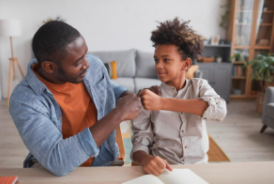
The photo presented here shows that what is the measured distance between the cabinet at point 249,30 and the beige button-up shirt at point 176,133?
3.61 metres

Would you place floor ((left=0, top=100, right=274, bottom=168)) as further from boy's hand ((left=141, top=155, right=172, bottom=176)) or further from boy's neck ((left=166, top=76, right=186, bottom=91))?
boy's hand ((left=141, top=155, right=172, bottom=176))

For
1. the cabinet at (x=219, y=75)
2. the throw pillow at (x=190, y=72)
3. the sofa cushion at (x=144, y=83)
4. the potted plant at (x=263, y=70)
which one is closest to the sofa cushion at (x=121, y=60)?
the sofa cushion at (x=144, y=83)

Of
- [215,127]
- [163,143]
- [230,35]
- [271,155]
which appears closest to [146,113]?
[163,143]

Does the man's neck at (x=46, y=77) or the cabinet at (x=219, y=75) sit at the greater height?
the man's neck at (x=46, y=77)

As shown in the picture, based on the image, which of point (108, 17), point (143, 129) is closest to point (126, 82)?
point (108, 17)

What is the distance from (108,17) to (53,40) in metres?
3.79

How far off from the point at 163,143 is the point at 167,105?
0.78 ft

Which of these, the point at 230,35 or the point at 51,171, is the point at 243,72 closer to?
the point at 230,35

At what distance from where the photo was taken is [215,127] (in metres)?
3.14

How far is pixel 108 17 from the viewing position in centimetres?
437

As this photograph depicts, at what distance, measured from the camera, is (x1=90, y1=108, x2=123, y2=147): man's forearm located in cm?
77

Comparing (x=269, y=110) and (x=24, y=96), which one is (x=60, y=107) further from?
(x=269, y=110)

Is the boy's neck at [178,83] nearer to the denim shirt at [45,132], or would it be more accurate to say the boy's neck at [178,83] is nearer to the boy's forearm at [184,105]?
the boy's forearm at [184,105]

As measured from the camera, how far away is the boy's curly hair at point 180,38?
1.08 metres
